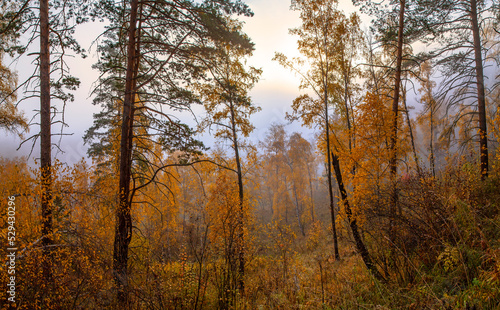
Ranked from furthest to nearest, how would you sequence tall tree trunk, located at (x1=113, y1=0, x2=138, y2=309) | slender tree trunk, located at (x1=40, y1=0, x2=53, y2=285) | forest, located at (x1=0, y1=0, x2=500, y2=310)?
1. slender tree trunk, located at (x1=40, y1=0, x2=53, y2=285)
2. tall tree trunk, located at (x1=113, y1=0, x2=138, y2=309)
3. forest, located at (x1=0, y1=0, x2=500, y2=310)

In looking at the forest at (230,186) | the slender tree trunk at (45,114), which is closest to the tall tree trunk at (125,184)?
the forest at (230,186)

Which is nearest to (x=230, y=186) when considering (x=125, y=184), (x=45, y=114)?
(x=125, y=184)

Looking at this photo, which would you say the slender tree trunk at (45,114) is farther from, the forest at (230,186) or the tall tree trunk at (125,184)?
the tall tree trunk at (125,184)

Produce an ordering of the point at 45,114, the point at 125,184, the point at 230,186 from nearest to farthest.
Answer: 1. the point at 125,184
2. the point at 45,114
3. the point at 230,186

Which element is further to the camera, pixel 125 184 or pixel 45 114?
pixel 45 114

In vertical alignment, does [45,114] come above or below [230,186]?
above

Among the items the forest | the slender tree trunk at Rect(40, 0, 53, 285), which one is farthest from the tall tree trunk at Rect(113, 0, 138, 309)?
the slender tree trunk at Rect(40, 0, 53, 285)

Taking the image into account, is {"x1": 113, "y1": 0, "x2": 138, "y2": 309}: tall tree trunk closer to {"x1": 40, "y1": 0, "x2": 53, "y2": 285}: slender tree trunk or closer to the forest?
the forest

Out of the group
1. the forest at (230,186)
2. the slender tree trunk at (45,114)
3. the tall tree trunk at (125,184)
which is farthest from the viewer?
the slender tree trunk at (45,114)

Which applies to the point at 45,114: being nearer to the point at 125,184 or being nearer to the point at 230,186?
the point at 125,184

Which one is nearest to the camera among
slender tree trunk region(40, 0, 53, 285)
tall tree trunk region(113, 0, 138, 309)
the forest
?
the forest

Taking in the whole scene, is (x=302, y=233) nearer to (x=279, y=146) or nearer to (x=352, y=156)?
(x=279, y=146)

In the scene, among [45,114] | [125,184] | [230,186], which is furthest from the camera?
[230,186]

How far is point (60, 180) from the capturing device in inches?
236
